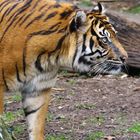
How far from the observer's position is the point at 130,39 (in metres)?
9.50

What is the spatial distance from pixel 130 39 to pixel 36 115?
3.70 m

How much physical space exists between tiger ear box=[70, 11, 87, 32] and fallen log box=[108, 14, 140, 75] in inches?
151

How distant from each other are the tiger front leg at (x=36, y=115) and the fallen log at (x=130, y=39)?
3445 mm

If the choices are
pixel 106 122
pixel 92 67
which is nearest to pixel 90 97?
pixel 106 122

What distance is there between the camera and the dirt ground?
6621 millimetres

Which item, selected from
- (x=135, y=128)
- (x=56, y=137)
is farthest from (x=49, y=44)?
(x=135, y=128)

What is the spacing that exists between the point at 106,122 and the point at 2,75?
1.81m

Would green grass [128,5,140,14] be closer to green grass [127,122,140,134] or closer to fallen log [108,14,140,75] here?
fallen log [108,14,140,75]

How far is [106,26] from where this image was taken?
573 centimetres

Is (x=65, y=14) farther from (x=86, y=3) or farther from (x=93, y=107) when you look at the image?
(x=86, y=3)

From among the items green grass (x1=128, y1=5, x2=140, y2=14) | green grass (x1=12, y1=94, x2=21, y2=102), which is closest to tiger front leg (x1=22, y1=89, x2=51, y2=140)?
green grass (x1=12, y1=94, x2=21, y2=102)

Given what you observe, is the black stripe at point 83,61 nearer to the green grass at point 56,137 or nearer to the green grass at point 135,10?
the green grass at point 56,137

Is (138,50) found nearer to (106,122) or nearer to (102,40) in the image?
(106,122)

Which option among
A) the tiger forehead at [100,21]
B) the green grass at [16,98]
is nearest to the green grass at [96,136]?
the tiger forehead at [100,21]
